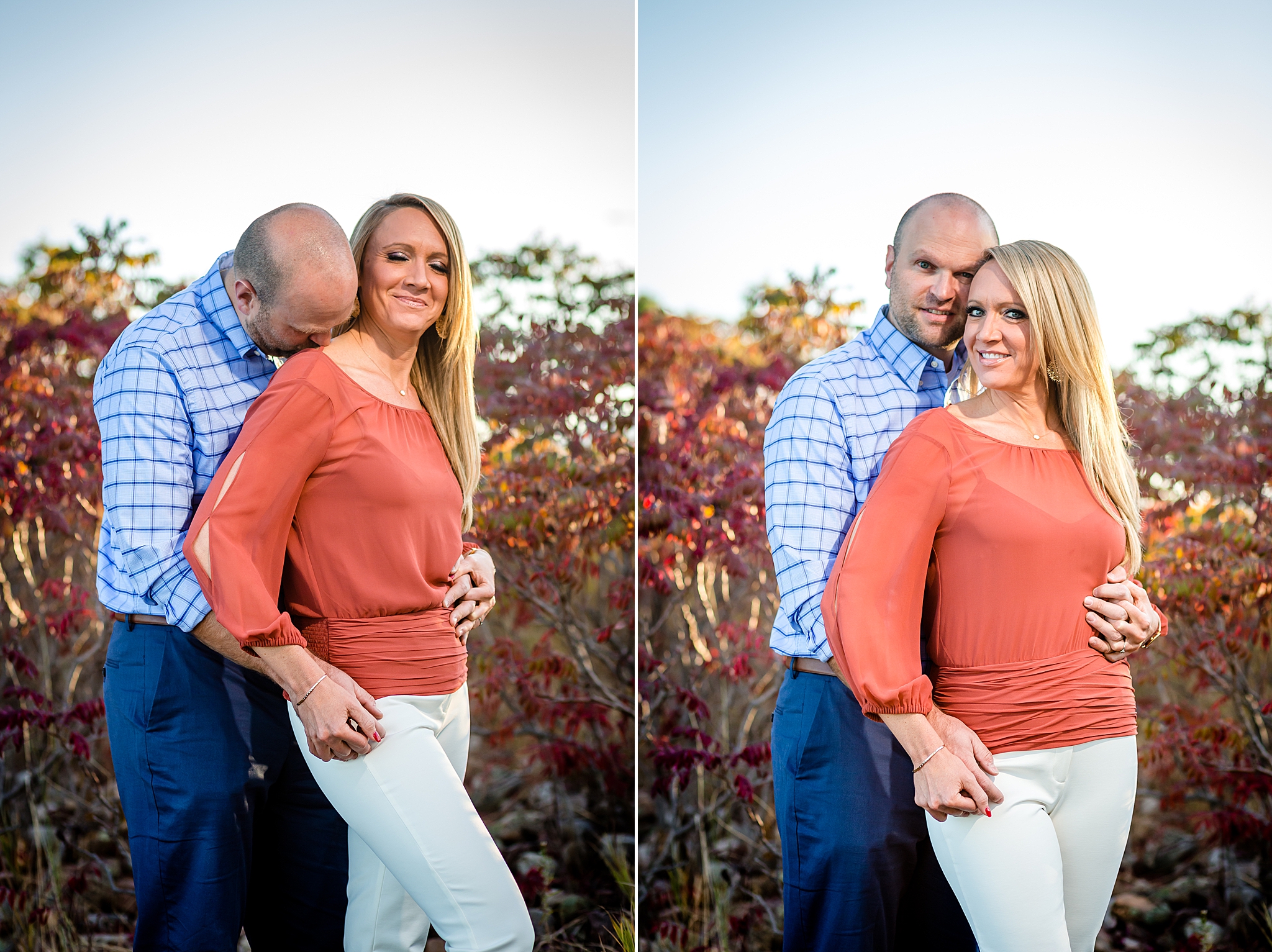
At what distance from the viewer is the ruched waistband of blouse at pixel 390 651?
6.81 ft

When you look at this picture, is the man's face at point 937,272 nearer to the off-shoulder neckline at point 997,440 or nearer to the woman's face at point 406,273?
the off-shoulder neckline at point 997,440

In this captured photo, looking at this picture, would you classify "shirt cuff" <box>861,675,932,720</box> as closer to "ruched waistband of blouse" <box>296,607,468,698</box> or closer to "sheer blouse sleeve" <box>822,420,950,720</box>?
"sheer blouse sleeve" <box>822,420,950,720</box>

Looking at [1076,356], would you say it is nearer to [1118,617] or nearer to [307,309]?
[1118,617]

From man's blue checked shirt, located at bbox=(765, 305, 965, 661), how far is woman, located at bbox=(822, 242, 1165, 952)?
179mm

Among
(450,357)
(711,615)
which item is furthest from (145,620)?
(711,615)

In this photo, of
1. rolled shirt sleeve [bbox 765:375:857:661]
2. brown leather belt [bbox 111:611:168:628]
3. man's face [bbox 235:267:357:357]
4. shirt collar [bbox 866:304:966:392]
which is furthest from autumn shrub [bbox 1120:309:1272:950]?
brown leather belt [bbox 111:611:168:628]

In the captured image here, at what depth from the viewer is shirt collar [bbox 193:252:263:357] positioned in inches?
87.0

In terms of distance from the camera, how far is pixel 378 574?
6.90 feet

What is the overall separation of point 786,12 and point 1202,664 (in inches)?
92.0

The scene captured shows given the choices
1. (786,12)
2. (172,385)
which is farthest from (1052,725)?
(786,12)

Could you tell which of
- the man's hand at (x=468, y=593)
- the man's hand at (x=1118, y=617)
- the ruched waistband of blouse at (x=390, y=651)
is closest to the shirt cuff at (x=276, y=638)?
the ruched waistband of blouse at (x=390, y=651)

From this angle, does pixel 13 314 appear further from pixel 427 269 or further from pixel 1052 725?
pixel 1052 725

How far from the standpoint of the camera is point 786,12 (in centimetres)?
325

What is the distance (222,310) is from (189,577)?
22.5 inches
